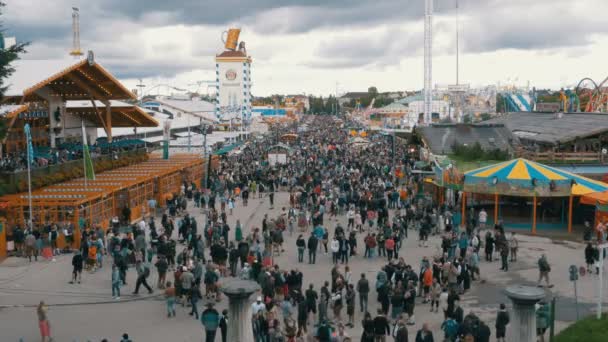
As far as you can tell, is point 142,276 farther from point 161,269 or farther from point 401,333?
point 401,333

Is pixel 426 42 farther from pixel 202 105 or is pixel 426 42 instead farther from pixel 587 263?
pixel 587 263

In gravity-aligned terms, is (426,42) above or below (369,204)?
above

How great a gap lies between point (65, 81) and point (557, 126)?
26574 mm

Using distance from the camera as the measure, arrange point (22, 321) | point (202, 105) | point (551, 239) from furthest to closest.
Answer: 1. point (202, 105)
2. point (551, 239)
3. point (22, 321)

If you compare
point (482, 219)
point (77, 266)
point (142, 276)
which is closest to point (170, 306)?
point (142, 276)

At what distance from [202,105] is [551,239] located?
86379mm

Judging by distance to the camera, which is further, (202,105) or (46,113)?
(202,105)

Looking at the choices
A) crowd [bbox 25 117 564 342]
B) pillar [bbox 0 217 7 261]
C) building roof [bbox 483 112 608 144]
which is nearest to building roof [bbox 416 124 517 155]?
building roof [bbox 483 112 608 144]

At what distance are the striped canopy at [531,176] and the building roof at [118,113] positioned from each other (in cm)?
2093

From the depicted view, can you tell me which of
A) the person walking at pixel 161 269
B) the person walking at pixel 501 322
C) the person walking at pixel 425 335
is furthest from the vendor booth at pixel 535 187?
the person walking at pixel 425 335

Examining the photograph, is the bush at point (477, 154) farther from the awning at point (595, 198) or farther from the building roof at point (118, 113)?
the building roof at point (118, 113)

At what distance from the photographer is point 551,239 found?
2141cm

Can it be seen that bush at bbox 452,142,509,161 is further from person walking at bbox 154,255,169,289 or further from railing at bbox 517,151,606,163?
person walking at bbox 154,255,169,289

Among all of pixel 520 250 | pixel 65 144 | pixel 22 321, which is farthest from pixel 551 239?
pixel 65 144
